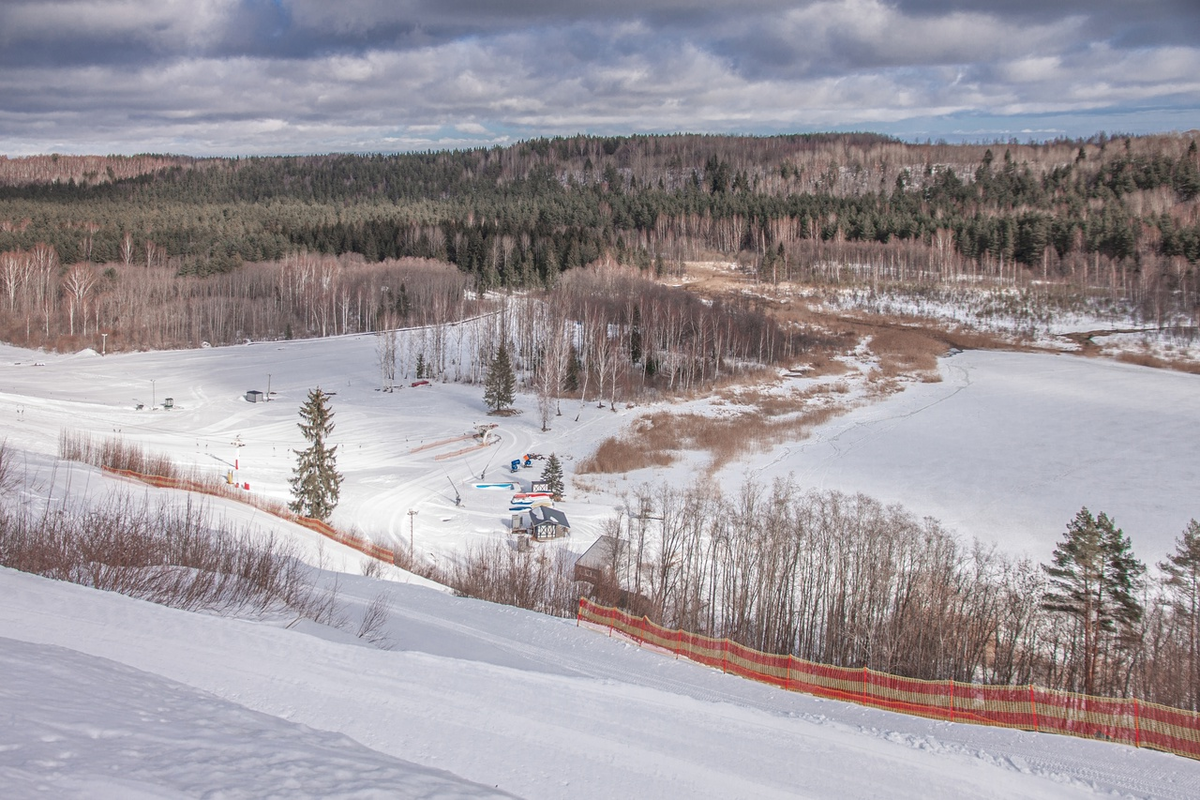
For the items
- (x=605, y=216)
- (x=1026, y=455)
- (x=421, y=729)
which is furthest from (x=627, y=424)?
(x=605, y=216)

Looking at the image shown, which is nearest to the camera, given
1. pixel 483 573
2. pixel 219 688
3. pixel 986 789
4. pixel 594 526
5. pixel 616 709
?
pixel 219 688

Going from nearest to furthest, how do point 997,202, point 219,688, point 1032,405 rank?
point 219,688 < point 1032,405 < point 997,202

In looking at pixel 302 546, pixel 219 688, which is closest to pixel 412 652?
pixel 219 688

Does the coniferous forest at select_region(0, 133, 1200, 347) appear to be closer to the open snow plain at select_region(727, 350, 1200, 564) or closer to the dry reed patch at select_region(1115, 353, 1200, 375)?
the dry reed patch at select_region(1115, 353, 1200, 375)

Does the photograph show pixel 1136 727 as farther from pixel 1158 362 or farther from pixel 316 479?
pixel 1158 362

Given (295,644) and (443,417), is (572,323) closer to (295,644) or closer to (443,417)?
(443,417)

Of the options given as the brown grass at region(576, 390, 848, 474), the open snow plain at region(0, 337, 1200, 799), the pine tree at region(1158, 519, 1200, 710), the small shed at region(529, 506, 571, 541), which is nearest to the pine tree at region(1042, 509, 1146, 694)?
the pine tree at region(1158, 519, 1200, 710)
